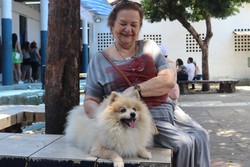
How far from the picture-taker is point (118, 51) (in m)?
3.10

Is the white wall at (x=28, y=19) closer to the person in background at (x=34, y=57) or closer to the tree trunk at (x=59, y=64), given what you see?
the person in background at (x=34, y=57)

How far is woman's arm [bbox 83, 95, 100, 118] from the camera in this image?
284 cm

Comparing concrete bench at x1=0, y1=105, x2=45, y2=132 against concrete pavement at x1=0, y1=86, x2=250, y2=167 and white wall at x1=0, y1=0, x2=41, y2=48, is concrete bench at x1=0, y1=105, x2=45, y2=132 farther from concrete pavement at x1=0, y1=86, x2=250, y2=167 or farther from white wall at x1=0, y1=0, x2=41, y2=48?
white wall at x1=0, y1=0, x2=41, y2=48

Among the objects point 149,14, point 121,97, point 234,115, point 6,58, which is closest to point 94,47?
point 149,14

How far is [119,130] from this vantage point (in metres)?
2.51

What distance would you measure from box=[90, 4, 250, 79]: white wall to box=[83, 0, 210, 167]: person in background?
20.1 metres

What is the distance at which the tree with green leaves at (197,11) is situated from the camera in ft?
49.0

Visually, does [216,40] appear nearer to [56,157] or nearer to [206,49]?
[206,49]

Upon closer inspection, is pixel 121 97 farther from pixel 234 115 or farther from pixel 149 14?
pixel 149 14

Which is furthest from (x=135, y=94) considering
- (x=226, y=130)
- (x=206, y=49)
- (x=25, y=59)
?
(x=206, y=49)

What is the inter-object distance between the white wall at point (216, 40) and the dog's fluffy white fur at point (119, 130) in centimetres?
2064

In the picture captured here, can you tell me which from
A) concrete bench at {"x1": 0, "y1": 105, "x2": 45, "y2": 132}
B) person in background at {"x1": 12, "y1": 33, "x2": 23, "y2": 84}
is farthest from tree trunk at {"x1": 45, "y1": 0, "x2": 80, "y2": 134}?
person in background at {"x1": 12, "y1": 33, "x2": 23, "y2": 84}

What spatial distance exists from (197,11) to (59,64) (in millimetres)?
14248

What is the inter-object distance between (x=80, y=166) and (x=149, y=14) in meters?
15.2
